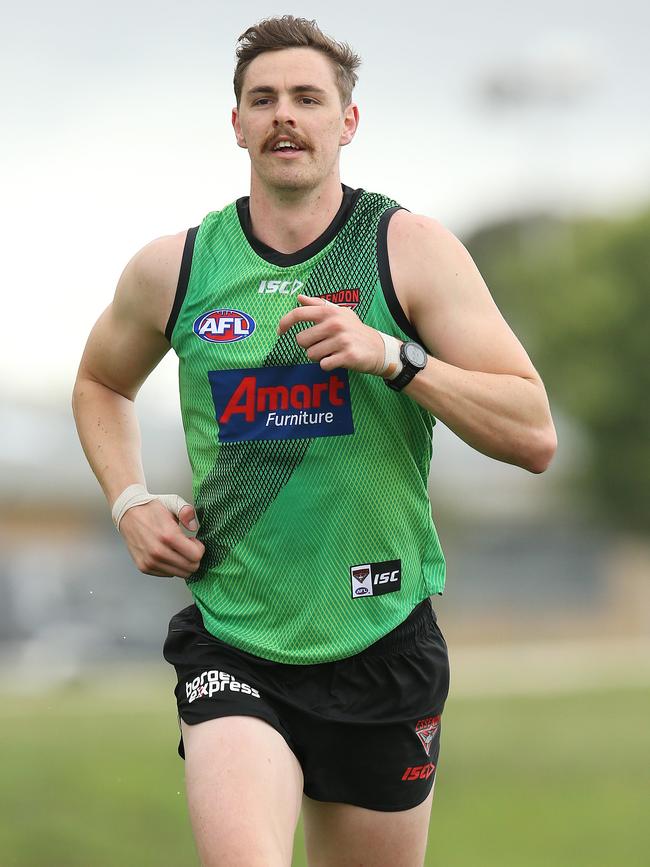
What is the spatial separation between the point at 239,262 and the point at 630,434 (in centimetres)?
4315

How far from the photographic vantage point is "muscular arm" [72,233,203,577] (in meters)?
4.32

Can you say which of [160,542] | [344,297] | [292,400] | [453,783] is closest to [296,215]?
[344,297]

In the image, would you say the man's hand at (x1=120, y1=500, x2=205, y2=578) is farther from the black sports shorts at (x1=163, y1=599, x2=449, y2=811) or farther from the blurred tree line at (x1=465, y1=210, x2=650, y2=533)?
the blurred tree line at (x1=465, y1=210, x2=650, y2=533)

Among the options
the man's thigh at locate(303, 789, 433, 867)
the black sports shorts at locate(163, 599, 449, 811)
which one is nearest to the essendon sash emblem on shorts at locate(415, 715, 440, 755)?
the black sports shorts at locate(163, 599, 449, 811)

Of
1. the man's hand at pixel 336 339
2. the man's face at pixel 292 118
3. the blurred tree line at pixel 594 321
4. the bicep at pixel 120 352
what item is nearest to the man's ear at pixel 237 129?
the man's face at pixel 292 118

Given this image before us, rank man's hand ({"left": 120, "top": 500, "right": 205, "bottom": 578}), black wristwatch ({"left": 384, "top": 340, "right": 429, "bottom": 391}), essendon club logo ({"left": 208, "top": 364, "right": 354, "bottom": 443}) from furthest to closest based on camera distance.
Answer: man's hand ({"left": 120, "top": 500, "right": 205, "bottom": 578}) < essendon club logo ({"left": 208, "top": 364, "right": 354, "bottom": 443}) < black wristwatch ({"left": 384, "top": 340, "right": 429, "bottom": 391})

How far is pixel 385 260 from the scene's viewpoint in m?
4.12

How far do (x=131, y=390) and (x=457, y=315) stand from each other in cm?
133

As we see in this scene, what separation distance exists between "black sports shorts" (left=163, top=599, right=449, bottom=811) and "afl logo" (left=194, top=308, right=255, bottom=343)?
0.86 meters

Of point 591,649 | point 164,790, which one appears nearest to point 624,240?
point 591,649

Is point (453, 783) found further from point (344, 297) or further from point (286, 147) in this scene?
point (286, 147)

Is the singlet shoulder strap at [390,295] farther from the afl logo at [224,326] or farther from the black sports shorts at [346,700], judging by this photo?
the black sports shorts at [346,700]

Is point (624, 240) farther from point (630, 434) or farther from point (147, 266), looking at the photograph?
point (147, 266)

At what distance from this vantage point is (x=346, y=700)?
4184 millimetres
